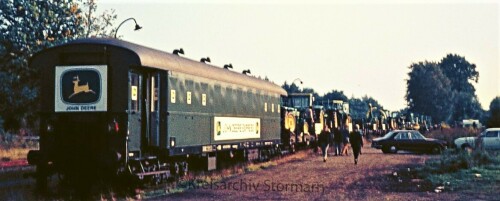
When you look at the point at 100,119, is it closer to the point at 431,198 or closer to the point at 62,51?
the point at 62,51

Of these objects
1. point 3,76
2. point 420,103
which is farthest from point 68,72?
point 420,103

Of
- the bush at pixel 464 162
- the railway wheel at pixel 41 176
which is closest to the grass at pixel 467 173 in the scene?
the bush at pixel 464 162

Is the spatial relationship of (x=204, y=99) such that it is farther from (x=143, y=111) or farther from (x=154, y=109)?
(x=143, y=111)

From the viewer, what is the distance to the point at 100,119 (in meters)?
15.3

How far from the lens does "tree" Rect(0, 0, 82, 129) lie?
Answer: 106 ft

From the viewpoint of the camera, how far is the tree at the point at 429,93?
10388 centimetres

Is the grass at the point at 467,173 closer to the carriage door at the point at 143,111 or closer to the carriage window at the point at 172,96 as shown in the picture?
the carriage window at the point at 172,96

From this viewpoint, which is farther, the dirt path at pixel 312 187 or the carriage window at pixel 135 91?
the carriage window at pixel 135 91

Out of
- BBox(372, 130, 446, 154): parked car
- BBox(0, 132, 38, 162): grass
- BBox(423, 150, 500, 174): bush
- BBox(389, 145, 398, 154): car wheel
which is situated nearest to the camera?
BBox(423, 150, 500, 174): bush

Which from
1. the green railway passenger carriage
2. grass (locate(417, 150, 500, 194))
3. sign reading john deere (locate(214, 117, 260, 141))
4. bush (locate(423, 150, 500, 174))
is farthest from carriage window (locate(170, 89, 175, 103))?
bush (locate(423, 150, 500, 174))

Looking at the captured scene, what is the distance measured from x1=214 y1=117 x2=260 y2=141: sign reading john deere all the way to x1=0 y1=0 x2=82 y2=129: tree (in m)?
11.7

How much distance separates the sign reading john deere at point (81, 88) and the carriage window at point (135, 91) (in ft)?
1.88

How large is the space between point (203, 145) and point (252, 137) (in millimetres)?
5326

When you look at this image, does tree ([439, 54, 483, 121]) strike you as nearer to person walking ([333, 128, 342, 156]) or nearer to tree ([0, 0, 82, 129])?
person walking ([333, 128, 342, 156])
